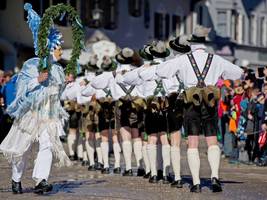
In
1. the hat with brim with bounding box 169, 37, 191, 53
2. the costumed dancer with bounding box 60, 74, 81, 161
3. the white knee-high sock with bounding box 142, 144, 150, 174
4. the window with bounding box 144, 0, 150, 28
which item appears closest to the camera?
the hat with brim with bounding box 169, 37, 191, 53

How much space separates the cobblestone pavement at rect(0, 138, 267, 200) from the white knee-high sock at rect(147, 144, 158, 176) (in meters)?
0.22

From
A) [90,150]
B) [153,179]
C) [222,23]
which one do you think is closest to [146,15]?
[222,23]

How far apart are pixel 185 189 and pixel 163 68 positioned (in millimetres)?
1625

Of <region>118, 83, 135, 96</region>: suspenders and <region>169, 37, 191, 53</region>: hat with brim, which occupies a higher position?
<region>169, 37, 191, 53</region>: hat with brim

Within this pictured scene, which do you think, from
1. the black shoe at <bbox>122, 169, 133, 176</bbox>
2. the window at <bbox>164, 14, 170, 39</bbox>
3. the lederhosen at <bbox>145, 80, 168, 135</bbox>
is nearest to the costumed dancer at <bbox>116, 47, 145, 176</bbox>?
the black shoe at <bbox>122, 169, 133, 176</bbox>

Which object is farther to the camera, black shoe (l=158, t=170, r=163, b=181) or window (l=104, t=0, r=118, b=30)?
window (l=104, t=0, r=118, b=30)

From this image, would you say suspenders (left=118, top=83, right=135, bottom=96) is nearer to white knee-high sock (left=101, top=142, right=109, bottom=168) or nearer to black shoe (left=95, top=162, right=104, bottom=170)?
white knee-high sock (left=101, top=142, right=109, bottom=168)

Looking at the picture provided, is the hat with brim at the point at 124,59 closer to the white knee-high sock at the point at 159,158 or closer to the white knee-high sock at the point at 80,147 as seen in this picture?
the white knee-high sock at the point at 159,158

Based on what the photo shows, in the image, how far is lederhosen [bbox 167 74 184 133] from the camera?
1379cm

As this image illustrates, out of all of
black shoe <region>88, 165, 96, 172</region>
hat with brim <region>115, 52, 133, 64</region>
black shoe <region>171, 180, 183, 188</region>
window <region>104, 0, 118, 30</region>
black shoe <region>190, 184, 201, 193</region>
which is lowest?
black shoe <region>190, 184, 201, 193</region>

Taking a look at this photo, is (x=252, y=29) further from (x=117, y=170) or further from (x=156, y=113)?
(x=156, y=113)

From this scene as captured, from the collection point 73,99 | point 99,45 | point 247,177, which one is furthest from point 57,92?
point 99,45

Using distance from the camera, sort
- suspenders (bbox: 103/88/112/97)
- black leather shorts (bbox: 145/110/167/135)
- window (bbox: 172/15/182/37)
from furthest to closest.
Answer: window (bbox: 172/15/182/37) < suspenders (bbox: 103/88/112/97) < black leather shorts (bbox: 145/110/167/135)

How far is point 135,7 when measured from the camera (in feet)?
141
